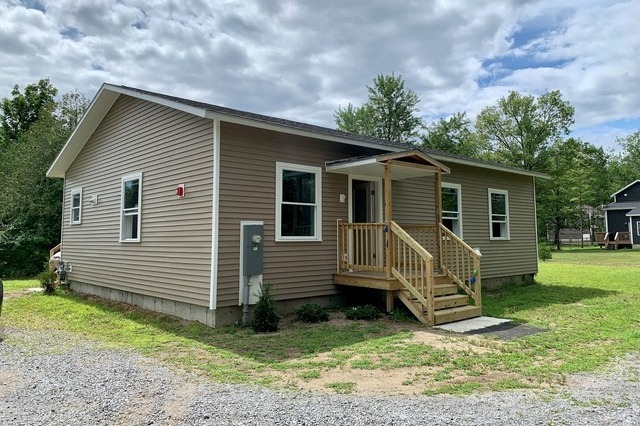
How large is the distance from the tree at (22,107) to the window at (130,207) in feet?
78.2

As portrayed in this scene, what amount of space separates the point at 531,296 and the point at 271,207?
6882 mm

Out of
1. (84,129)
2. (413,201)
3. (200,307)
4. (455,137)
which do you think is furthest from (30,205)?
(455,137)

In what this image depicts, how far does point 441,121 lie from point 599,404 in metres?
37.5

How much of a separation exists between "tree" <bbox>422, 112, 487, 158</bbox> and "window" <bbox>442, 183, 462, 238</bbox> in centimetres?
2703

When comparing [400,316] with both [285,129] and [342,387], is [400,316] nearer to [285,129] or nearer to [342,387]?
[342,387]

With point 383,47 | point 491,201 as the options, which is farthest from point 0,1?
point 491,201

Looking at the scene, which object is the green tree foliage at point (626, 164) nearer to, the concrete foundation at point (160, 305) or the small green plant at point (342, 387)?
the concrete foundation at point (160, 305)

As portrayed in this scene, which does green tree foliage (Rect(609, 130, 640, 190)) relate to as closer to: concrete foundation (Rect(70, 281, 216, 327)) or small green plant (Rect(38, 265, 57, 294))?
concrete foundation (Rect(70, 281, 216, 327))

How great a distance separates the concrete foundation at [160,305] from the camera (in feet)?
22.7

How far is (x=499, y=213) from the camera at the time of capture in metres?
12.3

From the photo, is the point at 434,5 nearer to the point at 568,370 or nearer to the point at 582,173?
the point at 568,370

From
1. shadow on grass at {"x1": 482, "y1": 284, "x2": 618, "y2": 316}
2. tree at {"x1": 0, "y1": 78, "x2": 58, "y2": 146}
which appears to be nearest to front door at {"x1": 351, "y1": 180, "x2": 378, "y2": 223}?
shadow on grass at {"x1": 482, "y1": 284, "x2": 618, "y2": 316}

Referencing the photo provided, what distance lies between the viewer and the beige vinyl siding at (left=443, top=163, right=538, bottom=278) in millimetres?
11328

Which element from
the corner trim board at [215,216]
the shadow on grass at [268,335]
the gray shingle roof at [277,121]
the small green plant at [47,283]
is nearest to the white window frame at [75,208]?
the small green plant at [47,283]
